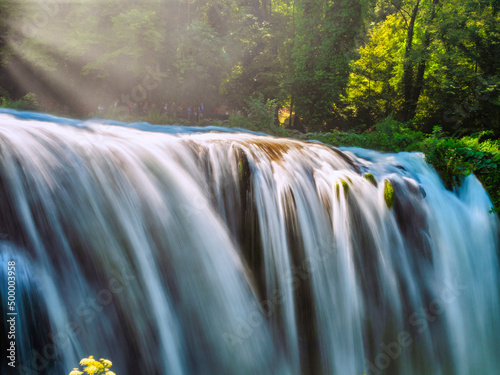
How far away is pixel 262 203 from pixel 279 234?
624 mm

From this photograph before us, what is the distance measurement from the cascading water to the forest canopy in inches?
478


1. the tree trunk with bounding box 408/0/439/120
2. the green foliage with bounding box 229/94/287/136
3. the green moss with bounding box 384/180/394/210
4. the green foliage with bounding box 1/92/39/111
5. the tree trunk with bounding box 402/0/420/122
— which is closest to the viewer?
the green moss with bounding box 384/180/394/210

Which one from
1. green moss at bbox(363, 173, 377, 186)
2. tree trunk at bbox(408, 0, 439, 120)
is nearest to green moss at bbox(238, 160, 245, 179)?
green moss at bbox(363, 173, 377, 186)

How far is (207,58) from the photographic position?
903 inches

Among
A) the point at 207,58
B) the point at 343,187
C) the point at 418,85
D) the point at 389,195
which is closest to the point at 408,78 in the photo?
the point at 418,85

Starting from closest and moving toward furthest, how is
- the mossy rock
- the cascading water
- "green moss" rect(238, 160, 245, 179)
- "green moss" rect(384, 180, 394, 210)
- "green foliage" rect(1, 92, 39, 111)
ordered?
1. the cascading water
2. "green moss" rect(238, 160, 245, 179)
3. the mossy rock
4. "green moss" rect(384, 180, 394, 210)
5. "green foliage" rect(1, 92, 39, 111)

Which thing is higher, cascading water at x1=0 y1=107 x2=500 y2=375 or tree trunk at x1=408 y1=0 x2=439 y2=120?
tree trunk at x1=408 y1=0 x2=439 y2=120

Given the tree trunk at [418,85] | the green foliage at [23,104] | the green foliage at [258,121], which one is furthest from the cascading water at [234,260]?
the tree trunk at [418,85]

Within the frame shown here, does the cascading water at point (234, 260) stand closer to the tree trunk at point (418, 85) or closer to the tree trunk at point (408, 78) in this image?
the tree trunk at point (418, 85)

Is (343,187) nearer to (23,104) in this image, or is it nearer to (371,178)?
(371,178)

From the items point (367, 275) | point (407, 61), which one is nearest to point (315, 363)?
point (367, 275)

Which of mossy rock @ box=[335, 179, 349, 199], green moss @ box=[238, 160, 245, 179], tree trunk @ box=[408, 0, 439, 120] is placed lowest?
mossy rock @ box=[335, 179, 349, 199]

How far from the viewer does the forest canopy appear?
2006cm

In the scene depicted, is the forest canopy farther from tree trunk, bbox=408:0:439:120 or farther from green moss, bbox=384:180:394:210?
green moss, bbox=384:180:394:210
